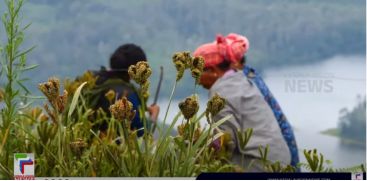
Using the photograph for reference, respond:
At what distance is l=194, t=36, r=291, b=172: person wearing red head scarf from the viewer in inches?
102

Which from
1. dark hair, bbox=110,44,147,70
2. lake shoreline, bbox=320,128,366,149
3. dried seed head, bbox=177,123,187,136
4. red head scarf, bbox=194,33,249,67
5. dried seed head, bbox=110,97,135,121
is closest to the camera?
dried seed head, bbox=110,97,135,121

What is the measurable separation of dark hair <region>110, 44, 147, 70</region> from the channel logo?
99 centimetres

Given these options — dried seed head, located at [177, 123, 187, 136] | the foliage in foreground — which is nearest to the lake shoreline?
the foliage in foreground

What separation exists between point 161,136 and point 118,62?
1.27 meters

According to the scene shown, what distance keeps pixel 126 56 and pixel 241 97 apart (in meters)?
0.39

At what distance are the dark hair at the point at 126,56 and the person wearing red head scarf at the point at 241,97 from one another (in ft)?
0.58

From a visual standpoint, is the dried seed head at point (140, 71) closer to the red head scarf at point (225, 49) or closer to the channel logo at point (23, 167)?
the channel logo at point (23, 167)

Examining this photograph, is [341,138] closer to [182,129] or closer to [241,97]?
[241,97]

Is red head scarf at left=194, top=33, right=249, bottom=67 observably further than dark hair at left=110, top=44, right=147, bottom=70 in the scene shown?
Yes

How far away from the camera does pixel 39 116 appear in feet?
8.04

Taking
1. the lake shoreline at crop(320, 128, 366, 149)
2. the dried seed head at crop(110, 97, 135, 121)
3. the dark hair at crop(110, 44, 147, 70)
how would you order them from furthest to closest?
the lake shoreline at crop(320, 128, 366, 149)
the dark hair at crop(110, 44, 147, 70)
the dried seed head at crop(110, 97, 135, 121)

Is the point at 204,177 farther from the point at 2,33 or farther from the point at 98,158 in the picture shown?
the point at 2,33

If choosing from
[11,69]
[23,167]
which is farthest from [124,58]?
[23,167]

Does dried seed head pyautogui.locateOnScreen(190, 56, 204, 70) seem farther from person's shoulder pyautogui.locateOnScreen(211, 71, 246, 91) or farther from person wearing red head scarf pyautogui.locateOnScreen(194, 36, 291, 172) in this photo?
person's shoulder pyautogui.locateOnScreen(211, 71, 246, 91)
